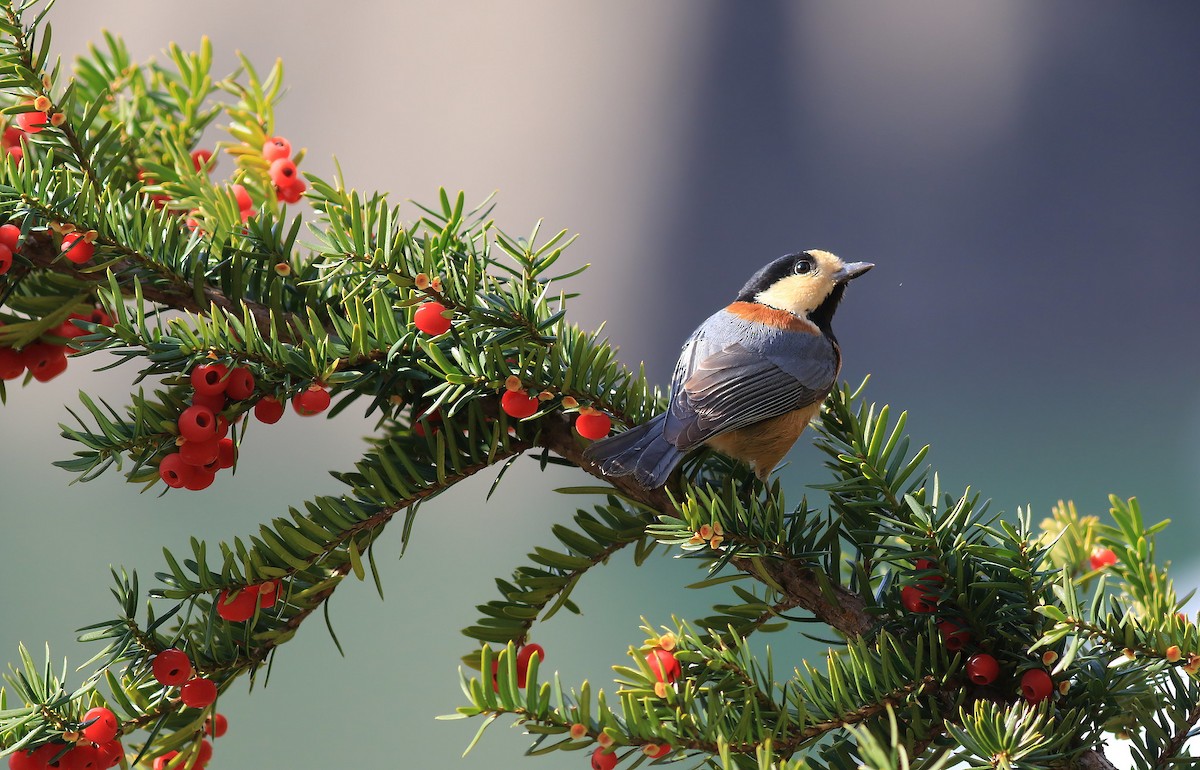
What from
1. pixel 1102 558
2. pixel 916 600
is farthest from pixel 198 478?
pixel 1102 558

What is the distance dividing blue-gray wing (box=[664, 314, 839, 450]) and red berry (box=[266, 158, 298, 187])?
0.20 metres

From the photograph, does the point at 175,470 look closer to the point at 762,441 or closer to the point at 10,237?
the point at 10,237

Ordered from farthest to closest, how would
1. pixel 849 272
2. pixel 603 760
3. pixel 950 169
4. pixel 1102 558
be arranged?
pixel 950 169
pixel 849 272
pixel 1102 558
pixel 603 760

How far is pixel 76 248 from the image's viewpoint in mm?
352

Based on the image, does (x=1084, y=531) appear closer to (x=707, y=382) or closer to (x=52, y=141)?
(x=707, y=382)

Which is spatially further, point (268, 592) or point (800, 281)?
point (800, 281)

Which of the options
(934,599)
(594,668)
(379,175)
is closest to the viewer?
(934,599)

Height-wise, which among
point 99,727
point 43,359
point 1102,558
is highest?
point 43,359

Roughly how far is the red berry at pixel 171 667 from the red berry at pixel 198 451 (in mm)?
59

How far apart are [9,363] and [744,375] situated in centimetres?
30

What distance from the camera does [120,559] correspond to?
4.34ft

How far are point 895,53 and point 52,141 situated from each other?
4.63ft

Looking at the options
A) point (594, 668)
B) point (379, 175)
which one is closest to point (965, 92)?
point (379, 175)

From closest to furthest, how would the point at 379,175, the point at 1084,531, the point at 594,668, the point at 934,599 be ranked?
the point at 934,599 → the point at 1084,531 → the point at 594,668 → the point at 379,175
